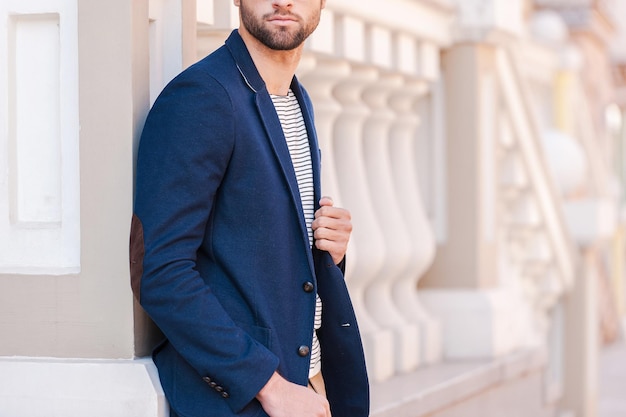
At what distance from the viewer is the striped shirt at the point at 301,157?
2.45 meters

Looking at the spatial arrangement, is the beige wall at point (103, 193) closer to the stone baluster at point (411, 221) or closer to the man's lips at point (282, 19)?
the man's lips at point (282, 19)

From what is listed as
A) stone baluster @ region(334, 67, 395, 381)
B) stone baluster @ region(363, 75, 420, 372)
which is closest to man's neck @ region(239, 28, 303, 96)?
stone baluster @ region(334, 67, 395, 381)

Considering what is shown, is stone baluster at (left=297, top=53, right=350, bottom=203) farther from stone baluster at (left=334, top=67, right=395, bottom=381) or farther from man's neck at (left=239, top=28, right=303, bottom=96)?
man's neck at (left=239, top=28, right=303, bottom=96)

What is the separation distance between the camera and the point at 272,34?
238 centimetres

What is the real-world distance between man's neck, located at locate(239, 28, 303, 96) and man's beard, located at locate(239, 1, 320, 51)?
27 mm

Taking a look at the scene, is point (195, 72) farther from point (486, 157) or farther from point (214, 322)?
point (486, 157)

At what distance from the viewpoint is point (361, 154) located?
3902mm

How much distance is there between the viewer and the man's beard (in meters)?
2.38

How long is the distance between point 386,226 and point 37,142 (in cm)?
167

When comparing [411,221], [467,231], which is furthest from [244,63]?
[467,231]

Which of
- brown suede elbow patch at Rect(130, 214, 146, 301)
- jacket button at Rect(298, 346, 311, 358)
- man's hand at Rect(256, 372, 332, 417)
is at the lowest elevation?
man's hand at Rect(256, 372, 332, 417)

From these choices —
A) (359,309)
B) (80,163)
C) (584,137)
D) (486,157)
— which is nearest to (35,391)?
(80,163)

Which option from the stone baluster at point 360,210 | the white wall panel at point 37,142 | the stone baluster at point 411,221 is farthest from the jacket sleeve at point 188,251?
the stone baluster at point 411,221

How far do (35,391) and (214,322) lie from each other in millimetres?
473
